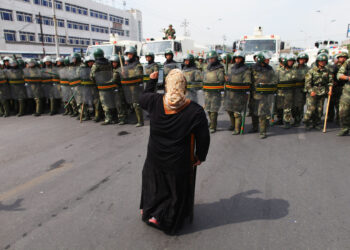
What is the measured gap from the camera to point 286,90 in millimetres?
7074

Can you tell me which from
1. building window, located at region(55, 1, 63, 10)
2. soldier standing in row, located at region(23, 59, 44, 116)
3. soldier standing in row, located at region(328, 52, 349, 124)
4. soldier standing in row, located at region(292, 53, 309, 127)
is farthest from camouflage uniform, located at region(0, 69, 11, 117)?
building window, located at region(55, 1, 63, 10)

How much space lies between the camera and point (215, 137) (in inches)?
259

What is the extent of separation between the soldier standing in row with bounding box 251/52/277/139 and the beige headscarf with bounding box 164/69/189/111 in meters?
4.31

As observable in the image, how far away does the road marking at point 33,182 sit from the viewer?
392 centimetres

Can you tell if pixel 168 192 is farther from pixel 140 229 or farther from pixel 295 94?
pixel 295 94

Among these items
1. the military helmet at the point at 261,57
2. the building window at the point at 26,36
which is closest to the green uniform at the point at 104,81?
the military helmet at the point at 261,57

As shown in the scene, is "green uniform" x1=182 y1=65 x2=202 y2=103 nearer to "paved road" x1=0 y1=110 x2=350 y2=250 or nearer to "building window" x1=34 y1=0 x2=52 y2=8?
"paved road" x1=0 y1=110 x2=350 y2=250

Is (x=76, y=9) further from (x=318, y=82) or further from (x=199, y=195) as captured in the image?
(x=199, y=195)

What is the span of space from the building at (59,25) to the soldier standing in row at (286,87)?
30382 millimetres

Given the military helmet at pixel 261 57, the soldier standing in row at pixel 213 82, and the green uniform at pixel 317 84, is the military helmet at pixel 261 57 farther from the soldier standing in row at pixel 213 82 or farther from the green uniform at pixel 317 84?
the green uniform at pixel 317 84

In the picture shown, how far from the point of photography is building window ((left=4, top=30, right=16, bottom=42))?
128ft

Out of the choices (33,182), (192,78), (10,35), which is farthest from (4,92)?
(10,35)

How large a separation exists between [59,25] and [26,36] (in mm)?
7611

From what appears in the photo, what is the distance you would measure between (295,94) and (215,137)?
2.61 meters
